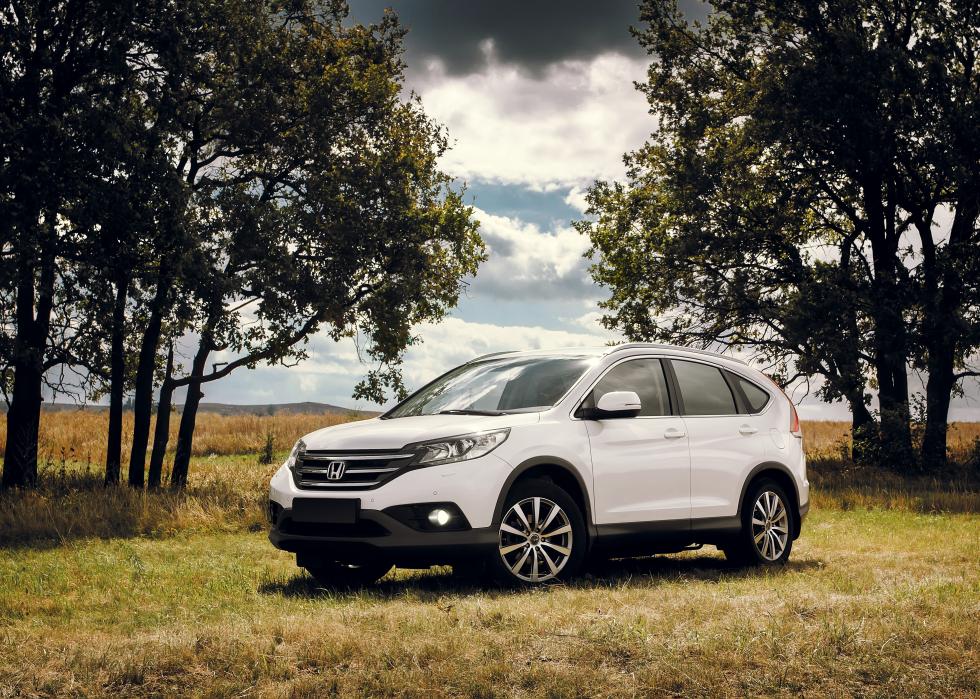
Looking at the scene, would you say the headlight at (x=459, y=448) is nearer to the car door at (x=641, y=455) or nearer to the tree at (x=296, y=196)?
the car door at (x=641, y=455)

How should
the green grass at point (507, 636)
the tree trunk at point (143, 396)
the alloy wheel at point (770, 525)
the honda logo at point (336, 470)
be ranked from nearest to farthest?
1. the green grass at point (507, 636)
2. the honda logo at point (336, 470)
3. the alloy wheel at point (770, 525)
4. the tree trunk at point (143, 396)

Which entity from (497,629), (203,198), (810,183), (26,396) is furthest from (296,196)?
(497,629)

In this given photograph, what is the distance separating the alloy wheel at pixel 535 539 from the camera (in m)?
8.02

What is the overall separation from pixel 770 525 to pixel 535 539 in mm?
3162

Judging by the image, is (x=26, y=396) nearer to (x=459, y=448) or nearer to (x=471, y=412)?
(x=471, y=412)

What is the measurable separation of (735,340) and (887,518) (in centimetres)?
1221

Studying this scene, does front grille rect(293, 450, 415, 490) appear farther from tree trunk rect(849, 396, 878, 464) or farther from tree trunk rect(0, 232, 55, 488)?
Answer: tree trunk rect(849, 396, 878, 464)

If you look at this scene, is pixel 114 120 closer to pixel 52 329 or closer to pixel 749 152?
pixel 52 329

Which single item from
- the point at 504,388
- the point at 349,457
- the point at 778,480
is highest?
the point at 504,388

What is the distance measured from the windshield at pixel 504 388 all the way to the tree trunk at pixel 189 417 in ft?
51.3

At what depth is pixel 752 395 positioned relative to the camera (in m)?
10.4

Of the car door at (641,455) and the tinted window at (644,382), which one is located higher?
the tinted window at (644,382)

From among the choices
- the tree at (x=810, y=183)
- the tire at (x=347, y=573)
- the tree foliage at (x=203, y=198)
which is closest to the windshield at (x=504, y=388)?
the tire at (x=347, y=573)

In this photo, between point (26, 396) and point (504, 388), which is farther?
point (26, 396)
